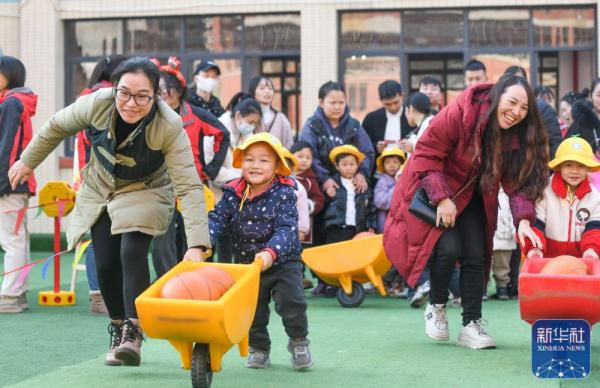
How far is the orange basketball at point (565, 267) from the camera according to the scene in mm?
6340

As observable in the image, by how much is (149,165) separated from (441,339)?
231cm

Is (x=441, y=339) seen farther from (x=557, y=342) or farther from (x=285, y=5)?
(x=285, y=5)

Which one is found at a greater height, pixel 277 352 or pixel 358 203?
pixel 358 203

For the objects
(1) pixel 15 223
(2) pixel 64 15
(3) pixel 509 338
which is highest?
(2) pixel 64 15

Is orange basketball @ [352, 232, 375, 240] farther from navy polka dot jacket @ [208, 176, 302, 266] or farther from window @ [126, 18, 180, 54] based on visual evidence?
window @ [126, 18, 180, 54]

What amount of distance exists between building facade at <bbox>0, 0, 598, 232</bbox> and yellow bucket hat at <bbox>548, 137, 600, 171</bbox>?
31.2ft

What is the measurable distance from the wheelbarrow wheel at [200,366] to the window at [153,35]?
483 inches

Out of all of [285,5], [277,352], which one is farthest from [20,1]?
[277,352]

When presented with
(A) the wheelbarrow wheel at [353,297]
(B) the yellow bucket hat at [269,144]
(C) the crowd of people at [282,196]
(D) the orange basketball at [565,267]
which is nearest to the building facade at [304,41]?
(A) the wheelbarrow wheel at [353,297]

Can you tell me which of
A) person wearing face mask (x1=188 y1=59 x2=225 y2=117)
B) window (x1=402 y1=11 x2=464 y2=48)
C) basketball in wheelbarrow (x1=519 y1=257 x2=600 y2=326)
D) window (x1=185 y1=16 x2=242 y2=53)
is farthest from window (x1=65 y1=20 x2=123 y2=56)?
basketball in wheelbarrow (x1=519 y1=257 x2=600 y2=326)

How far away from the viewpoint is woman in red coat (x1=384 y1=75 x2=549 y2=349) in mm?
7074

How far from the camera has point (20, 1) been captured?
17656mm

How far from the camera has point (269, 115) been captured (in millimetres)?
11820

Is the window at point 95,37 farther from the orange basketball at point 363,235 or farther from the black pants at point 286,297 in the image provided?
the black pants at point 286,297
